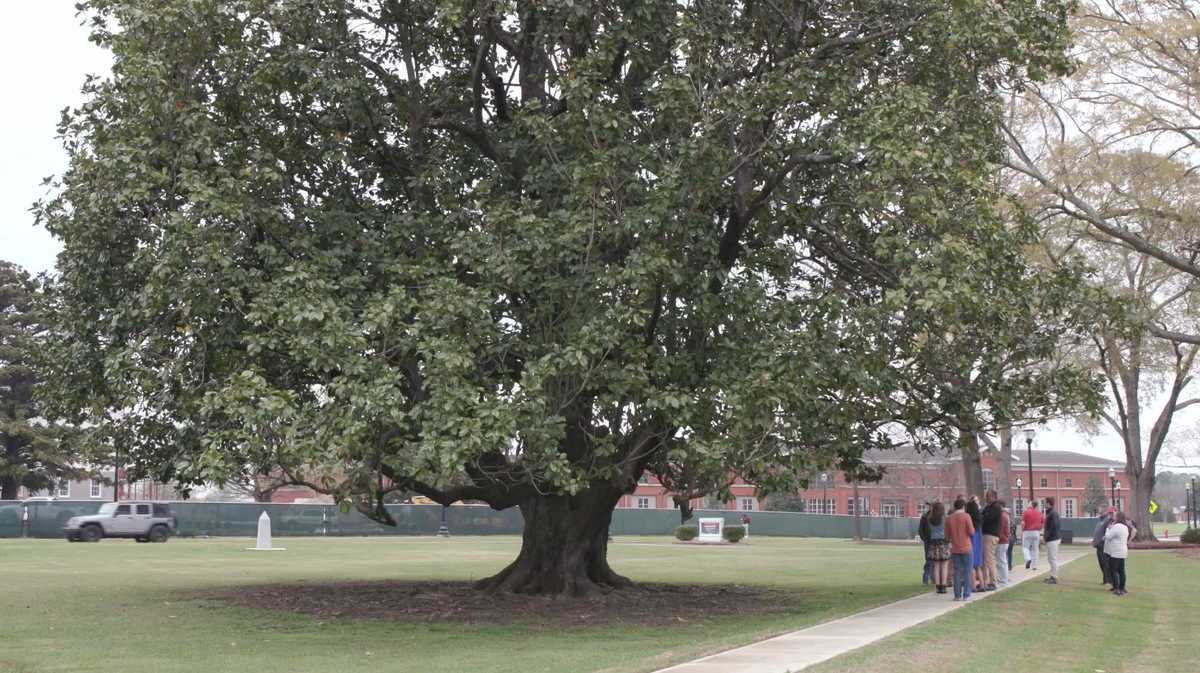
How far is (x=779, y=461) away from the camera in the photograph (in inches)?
638

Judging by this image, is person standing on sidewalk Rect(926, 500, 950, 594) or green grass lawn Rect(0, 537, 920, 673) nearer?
green grass lawn Rect(0, 537, 920, 673)

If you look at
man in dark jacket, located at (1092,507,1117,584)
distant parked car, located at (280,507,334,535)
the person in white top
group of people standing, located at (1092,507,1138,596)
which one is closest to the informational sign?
distant parked car, located at (280,507,334,535)

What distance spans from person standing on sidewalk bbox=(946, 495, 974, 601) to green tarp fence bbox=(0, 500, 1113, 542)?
32813 millimetres

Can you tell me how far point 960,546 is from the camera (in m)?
19.3

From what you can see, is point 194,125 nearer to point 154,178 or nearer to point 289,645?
point 154,178

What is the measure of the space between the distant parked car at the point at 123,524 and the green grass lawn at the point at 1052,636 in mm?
34299

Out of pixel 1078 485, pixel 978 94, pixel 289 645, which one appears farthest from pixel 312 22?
pixel 1078 485

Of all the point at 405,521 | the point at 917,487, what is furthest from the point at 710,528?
the point at 917,487

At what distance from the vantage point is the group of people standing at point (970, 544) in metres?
19.4

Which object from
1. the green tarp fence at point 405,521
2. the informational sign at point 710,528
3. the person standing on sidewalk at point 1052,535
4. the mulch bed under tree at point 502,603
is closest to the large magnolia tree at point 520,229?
the mulch bed under tree at point 502,603

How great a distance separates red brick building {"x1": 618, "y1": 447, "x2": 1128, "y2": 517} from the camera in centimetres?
9091

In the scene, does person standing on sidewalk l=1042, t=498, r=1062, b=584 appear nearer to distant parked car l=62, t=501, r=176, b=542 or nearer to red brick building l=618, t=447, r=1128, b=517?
distant parked car l=62, t=501, r=176, b=542

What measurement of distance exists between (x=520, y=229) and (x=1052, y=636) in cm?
851

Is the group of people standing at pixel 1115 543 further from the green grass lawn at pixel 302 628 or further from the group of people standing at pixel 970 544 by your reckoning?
the green grass lawn at pixel 302 628
